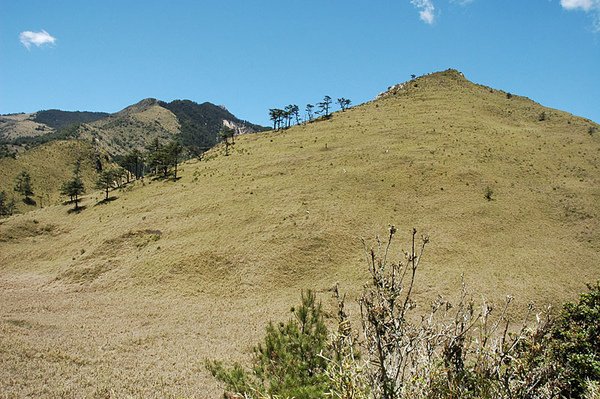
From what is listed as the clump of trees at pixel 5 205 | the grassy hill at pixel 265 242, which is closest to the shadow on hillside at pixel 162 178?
the grassy hill at pixel 265 242

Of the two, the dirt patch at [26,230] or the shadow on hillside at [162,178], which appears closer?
the dirt patch at [26,230]

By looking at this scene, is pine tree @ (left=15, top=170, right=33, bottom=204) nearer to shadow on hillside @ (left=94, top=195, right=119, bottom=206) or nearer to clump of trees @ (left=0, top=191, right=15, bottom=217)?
clump of trees @ (left=0, top=191, right=15, bottom=217)

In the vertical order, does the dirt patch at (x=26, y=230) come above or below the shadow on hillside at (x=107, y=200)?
below

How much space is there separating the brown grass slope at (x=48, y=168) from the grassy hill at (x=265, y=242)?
62301mm

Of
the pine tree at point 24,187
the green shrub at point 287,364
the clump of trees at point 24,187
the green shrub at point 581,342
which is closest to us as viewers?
the green shrub at point 287,364

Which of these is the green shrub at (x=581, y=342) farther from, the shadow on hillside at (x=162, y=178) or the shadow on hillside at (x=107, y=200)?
the shadow on hillside at (x=107, y=200)

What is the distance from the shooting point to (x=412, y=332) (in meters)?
5.22

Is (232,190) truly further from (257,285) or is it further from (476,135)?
(476,135)

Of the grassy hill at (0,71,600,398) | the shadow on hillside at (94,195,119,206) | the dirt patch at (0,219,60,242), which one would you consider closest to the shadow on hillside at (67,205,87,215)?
the grassy hill at (0,71,600,398)

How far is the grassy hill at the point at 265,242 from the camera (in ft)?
88.9

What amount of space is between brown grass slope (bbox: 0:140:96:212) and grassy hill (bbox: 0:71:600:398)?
204ft

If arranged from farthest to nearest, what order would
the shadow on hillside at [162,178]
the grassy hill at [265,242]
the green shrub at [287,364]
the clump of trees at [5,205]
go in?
1. the clump of trees at [5,205]
2. the shadow on hillside at [162,178]
3. the grassy hill at [265,242]
4. the green shrub at [287,364]

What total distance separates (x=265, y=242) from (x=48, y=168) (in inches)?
5395

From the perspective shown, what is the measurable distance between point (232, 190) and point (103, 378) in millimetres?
45166
